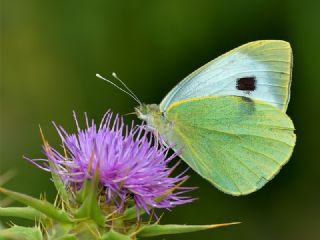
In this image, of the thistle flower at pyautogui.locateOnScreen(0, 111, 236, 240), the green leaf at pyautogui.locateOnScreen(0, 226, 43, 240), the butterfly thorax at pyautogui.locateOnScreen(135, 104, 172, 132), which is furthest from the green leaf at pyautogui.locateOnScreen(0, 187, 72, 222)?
the butterfly thorax at pyautogui.locateOnScreen(135, 104, 172, 132)

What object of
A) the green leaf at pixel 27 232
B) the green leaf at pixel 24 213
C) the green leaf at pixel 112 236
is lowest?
the green leaf at pixel 112 236

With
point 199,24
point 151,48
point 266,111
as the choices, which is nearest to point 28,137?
point 151,48

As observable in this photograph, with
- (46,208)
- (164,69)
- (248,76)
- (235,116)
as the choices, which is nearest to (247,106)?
(235,116)

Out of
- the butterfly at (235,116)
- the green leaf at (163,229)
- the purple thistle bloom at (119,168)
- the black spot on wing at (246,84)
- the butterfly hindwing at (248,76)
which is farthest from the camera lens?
the black spot on wing at (246,84)

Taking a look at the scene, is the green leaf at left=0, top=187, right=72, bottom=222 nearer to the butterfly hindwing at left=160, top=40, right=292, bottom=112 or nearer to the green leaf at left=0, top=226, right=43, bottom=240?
the green leaf at left=0, top=226, right=43, bottom=240

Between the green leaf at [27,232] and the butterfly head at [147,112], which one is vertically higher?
the butterfly head at [147,112]

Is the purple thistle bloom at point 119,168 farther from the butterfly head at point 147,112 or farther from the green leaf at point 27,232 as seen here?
the butterfly head at point 147,112

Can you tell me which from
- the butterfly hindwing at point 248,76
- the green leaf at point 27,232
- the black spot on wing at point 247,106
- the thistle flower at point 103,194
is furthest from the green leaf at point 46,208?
the black spot on wing at point 247,106

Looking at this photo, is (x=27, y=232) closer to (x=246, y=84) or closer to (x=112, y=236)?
(x=112, y=236)
